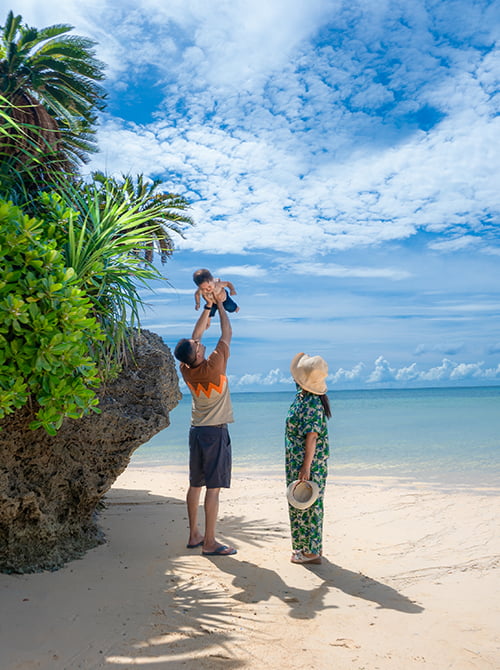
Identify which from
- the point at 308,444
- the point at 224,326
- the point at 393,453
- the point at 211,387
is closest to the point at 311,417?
the point at 308,444

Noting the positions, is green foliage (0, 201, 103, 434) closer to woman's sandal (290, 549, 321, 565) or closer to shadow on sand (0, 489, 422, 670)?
shadow on sand (0, 489, 422, 670)

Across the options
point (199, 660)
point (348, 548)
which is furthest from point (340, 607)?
point (348, 548)

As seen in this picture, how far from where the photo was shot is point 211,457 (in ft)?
15.6

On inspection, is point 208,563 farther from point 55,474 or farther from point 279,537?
point 55,474

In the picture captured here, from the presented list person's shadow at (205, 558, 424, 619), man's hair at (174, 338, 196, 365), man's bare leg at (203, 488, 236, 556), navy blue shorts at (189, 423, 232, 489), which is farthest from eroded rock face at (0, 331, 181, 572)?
person's shadow at (205, 558, 424, 619)

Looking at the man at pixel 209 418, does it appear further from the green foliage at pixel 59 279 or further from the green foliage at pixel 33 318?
the green foliage at pixel 33 318

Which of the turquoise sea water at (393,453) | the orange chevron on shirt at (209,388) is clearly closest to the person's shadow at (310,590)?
the orange chevron on shirt at (209,388)

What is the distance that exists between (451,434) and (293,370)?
50.1ft

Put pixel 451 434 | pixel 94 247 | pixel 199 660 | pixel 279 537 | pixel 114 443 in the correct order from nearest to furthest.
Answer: pixel 199 660
pixel 94 247
pixel 114 443
pixel 279 537
pixel 451 434

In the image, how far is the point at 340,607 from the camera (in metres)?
3.64

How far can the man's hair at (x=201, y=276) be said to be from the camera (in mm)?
4742

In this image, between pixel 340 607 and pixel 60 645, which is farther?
pixel 340 607

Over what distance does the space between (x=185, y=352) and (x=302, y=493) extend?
1.52 m

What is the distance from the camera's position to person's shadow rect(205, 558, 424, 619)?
367 centimetres
